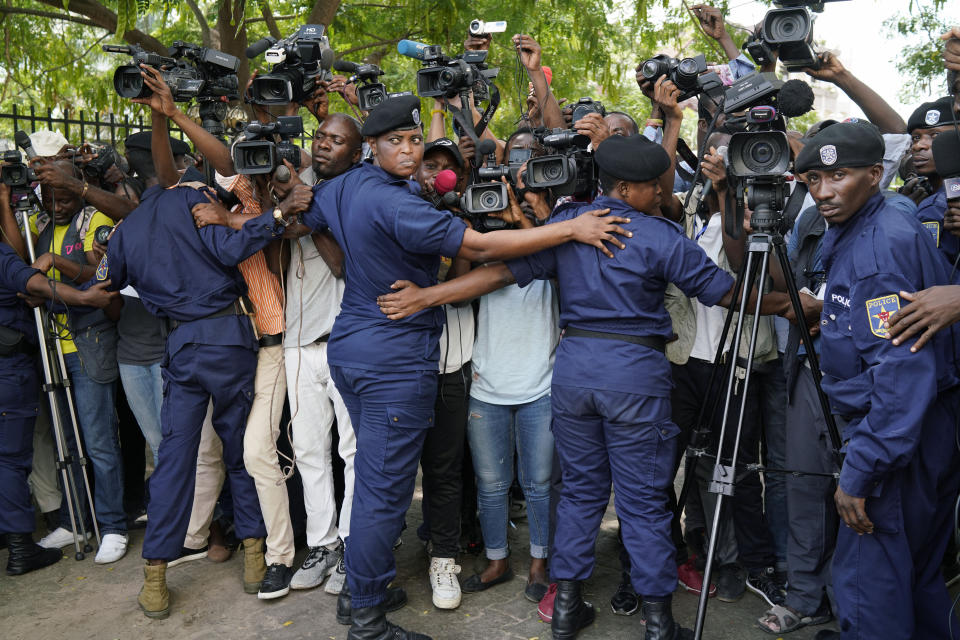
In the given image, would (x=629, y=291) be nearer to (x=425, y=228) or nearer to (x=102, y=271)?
(x=425, y=228)

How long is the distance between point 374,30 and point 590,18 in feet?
7.76

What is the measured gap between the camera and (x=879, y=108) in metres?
4.68

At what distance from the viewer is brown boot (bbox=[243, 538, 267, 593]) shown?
447 centimetres

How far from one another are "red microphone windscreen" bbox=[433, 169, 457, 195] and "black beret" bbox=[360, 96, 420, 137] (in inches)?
13.6

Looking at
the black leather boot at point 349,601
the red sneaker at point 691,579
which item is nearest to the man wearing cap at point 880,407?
the red sneaker at point 691,579

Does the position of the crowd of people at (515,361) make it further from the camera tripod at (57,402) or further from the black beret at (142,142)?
the black beret at (142,142)

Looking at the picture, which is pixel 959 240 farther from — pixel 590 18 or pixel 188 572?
pixel 590 18

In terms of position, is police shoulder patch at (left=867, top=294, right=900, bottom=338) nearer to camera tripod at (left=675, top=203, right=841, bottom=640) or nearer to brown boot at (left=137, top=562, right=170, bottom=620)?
camera tripod at (left=675, top=203, right=841, bottom=640)

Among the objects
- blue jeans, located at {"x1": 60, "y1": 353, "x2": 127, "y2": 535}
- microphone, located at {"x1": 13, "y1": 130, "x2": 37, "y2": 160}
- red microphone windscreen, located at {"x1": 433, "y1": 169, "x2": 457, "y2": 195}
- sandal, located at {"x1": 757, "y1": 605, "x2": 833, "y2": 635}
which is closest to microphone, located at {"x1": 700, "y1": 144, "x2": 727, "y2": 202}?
red microphone windscreen, located at {"x1": 433, "y1": 169, "x2": 457, "y2": 195}

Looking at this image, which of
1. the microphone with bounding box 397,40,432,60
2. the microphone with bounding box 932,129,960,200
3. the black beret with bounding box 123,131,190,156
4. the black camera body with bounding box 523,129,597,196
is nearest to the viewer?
the microphone with bounding box 932,129,960,200

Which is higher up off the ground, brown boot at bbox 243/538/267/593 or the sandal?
brown boot at bbox 243/538/267/593

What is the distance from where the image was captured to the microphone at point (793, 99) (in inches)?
149

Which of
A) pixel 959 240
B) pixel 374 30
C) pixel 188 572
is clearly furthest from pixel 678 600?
pixel 374 30

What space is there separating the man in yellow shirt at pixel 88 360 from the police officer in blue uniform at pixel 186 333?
2.66 ft
